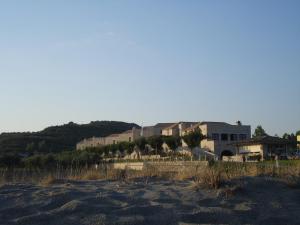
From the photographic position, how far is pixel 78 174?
14281mm

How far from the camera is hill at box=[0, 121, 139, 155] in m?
109

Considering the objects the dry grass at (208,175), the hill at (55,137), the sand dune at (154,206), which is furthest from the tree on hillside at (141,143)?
the sand dune at (154,206)

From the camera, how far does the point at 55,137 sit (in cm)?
13562

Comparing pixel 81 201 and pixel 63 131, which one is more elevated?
pixel 63 131

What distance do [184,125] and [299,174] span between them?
87270 millimetres

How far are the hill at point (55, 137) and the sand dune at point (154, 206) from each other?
9250 cm

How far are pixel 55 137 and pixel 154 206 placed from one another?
130720 mm

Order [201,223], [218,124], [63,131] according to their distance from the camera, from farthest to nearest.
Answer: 1. [63,131]
2. [218,124]
3. [201,223]

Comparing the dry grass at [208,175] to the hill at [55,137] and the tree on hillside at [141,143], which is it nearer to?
the tree on hillside at [141,143]

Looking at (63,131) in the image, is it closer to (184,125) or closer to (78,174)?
(184,125)

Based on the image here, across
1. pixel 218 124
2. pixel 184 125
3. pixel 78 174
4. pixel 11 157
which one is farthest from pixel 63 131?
pixel 78 174

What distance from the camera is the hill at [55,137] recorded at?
109m

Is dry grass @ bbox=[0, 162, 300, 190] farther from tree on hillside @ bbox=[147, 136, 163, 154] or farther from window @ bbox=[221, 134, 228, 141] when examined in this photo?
window @ bbox=[221, 134, 228, 141]

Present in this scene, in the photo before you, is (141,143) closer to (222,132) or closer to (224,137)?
(222,132)
